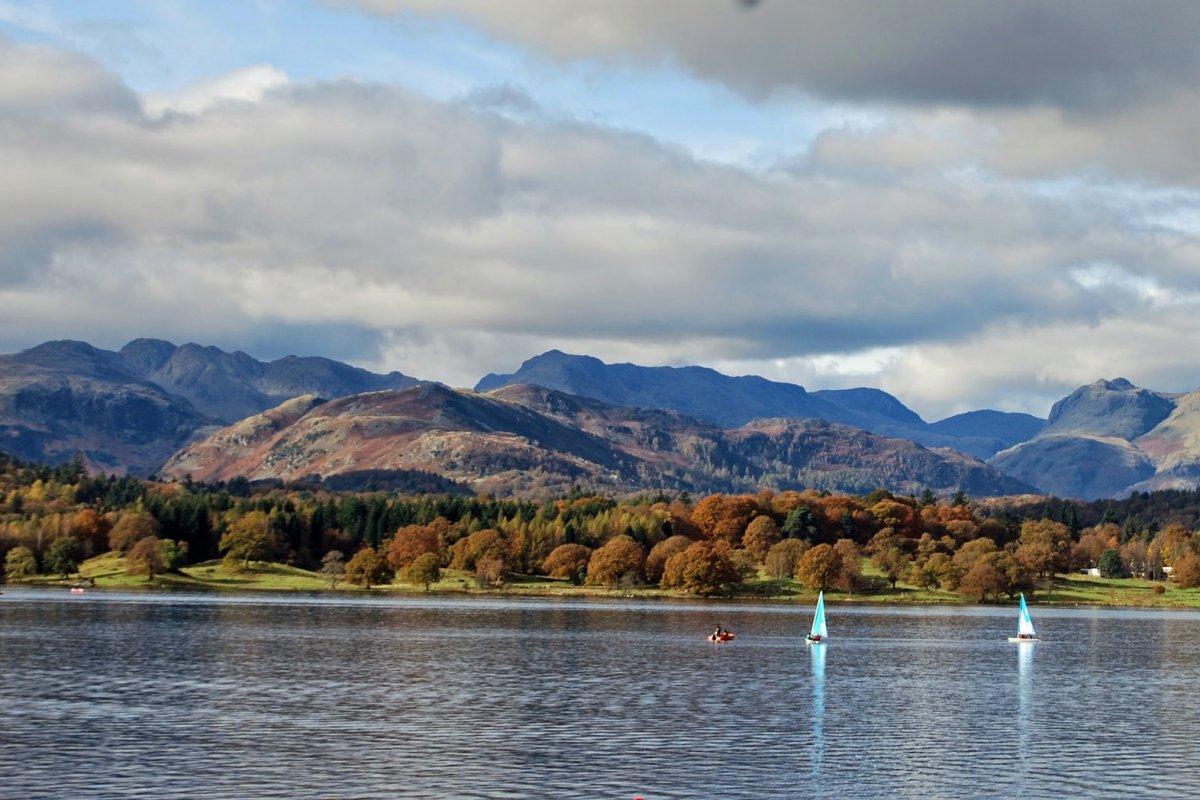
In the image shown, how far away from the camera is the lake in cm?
7112

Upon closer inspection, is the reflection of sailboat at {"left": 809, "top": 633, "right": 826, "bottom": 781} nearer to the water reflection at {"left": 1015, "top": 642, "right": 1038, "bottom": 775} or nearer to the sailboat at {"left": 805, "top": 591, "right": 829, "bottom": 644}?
Answer: the sailboat at {"left": 805, "top": 591, "right": 829, "bottom": 644}

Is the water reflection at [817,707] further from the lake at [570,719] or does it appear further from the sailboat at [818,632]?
the sailboat at [818,632]

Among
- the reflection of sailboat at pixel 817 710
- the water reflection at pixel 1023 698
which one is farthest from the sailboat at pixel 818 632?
the water reflection at pixel 1023 698

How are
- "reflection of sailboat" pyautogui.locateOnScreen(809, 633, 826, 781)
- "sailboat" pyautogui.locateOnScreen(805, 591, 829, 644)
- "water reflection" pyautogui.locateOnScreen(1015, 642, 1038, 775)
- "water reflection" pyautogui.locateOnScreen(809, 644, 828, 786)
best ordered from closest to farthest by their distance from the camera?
"water reflection" pyautogui.locateOnScreen(809, 644, 828, 786)
"reflection of sailboat" pyautogui.locateOnScreen(809, 633, 826, 781)
"water reflection" pyautogui.locateOnScreen(1015, 642, 1038, 775)
"sailboat" pyautogui.locateOnScreen(805, 591, 829, 644)

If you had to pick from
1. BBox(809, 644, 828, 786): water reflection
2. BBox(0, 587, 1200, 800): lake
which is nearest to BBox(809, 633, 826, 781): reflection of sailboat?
BBox(809, 644, 828, 786): water reflection

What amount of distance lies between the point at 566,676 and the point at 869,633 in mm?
85663

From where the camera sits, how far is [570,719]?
95.2 meters

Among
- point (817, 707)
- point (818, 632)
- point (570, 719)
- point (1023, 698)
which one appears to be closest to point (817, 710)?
point (817, 707)

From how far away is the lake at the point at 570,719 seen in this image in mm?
71125

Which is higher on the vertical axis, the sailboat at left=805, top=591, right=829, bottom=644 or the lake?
the sailboat at left=805, top=591, right=829, bottom=644

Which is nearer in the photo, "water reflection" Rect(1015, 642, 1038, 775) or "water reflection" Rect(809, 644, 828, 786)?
"water reflection" Rect(809, 644, 828, 786)

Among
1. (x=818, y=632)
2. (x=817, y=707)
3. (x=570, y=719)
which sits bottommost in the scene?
(x=570, y=719)

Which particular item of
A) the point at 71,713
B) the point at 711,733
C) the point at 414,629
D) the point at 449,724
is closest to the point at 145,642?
the point at 414,629

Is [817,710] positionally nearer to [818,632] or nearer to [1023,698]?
[1023,698]
